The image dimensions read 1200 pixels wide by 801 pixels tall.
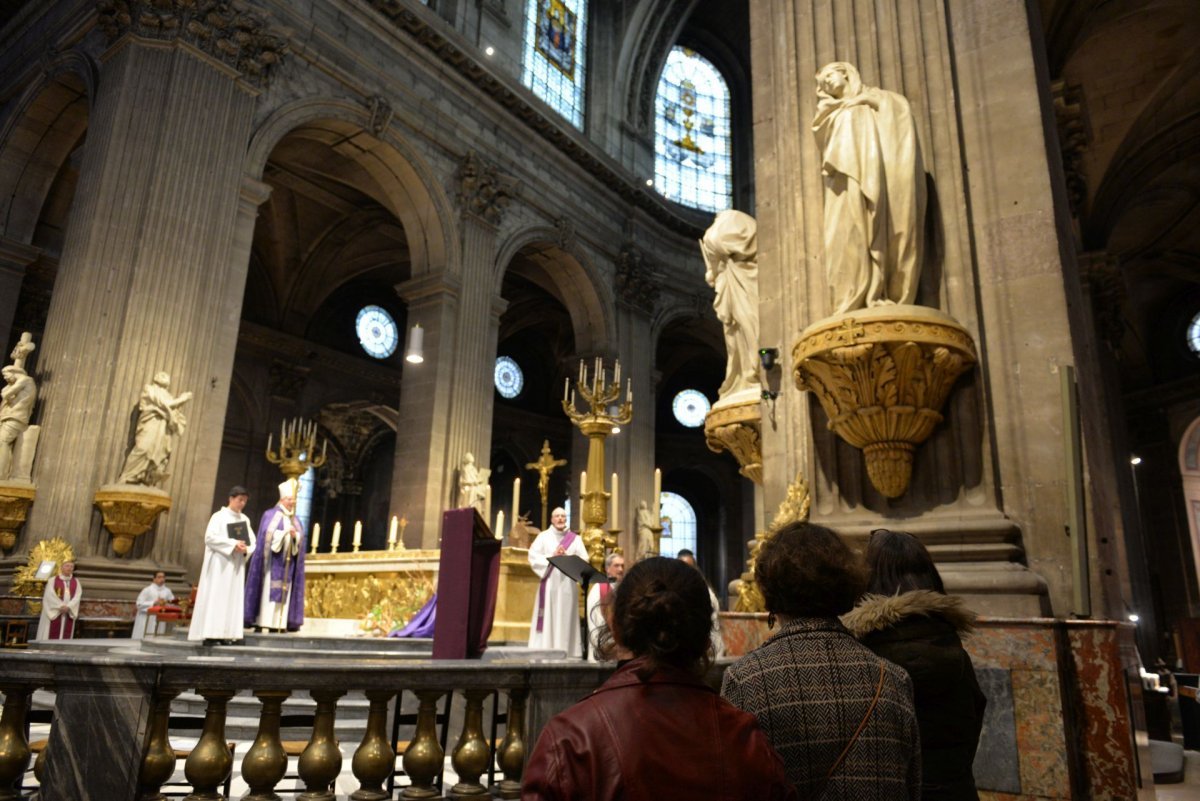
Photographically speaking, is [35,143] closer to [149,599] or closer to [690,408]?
[149,599]

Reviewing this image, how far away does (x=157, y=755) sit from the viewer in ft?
7.79

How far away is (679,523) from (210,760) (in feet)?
90.3

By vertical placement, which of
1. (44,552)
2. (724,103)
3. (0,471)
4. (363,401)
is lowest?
(44,552)

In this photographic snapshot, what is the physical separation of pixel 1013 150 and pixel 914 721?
3984mm

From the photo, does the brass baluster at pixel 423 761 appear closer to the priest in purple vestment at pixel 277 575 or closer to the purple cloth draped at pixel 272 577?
the purple cloth draped at pixel 272 577

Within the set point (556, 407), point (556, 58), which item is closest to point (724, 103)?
point (556, 58)

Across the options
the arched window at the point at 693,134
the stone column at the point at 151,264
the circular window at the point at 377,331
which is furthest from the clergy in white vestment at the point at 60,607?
the arched window at the point at 693,134

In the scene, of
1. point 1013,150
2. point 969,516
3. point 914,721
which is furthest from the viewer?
point 1013,150

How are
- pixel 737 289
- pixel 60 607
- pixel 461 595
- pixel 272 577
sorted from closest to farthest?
pixel 461 595, pixel 737 289, pixel 272 577, pixel 60 607

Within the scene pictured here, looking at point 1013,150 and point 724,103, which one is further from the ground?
point 724,103

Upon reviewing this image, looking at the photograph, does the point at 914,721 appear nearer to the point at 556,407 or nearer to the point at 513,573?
the point at 513,573

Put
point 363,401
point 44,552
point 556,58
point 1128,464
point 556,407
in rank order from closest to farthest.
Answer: point 44,552, point 1128,464, point 556,58, point 363,401, point 556,407

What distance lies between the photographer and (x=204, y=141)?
37.3 ft

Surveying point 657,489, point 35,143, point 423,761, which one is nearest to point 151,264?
point 35,143
